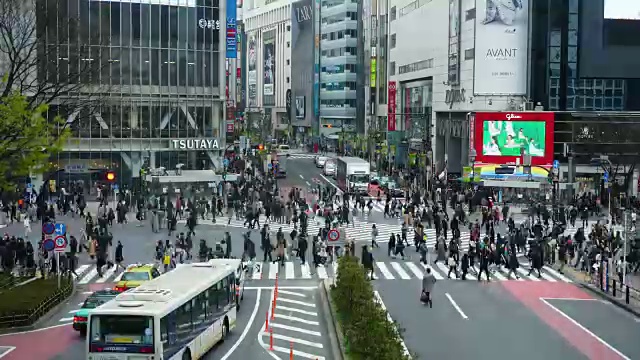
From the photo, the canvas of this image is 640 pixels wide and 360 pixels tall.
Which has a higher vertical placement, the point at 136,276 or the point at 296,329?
the point at 136,276

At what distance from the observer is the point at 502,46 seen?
76062mm

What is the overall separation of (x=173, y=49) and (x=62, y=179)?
1278cm

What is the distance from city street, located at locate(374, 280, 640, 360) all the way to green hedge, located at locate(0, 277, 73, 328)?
Answer: 9.79m

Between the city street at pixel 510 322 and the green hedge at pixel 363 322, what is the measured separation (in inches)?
47.7

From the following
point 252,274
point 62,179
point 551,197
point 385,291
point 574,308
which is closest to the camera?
point 574,308

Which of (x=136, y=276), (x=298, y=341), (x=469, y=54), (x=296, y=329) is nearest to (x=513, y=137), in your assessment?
(x=469, y=54)

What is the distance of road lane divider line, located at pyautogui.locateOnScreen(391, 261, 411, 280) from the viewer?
112 feet

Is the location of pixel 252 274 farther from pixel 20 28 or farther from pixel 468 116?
pixel 468 116

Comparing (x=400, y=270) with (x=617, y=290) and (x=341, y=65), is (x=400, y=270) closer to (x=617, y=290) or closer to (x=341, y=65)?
(x=617, y=290)

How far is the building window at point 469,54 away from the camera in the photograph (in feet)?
254

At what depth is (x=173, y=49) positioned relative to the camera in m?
71.6

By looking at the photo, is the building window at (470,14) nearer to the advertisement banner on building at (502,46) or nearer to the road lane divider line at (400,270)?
the advertisement banner on building at (502,46)

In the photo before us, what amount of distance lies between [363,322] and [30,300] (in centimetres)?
1266

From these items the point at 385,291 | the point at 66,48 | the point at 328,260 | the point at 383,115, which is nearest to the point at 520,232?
the point at 328,260
